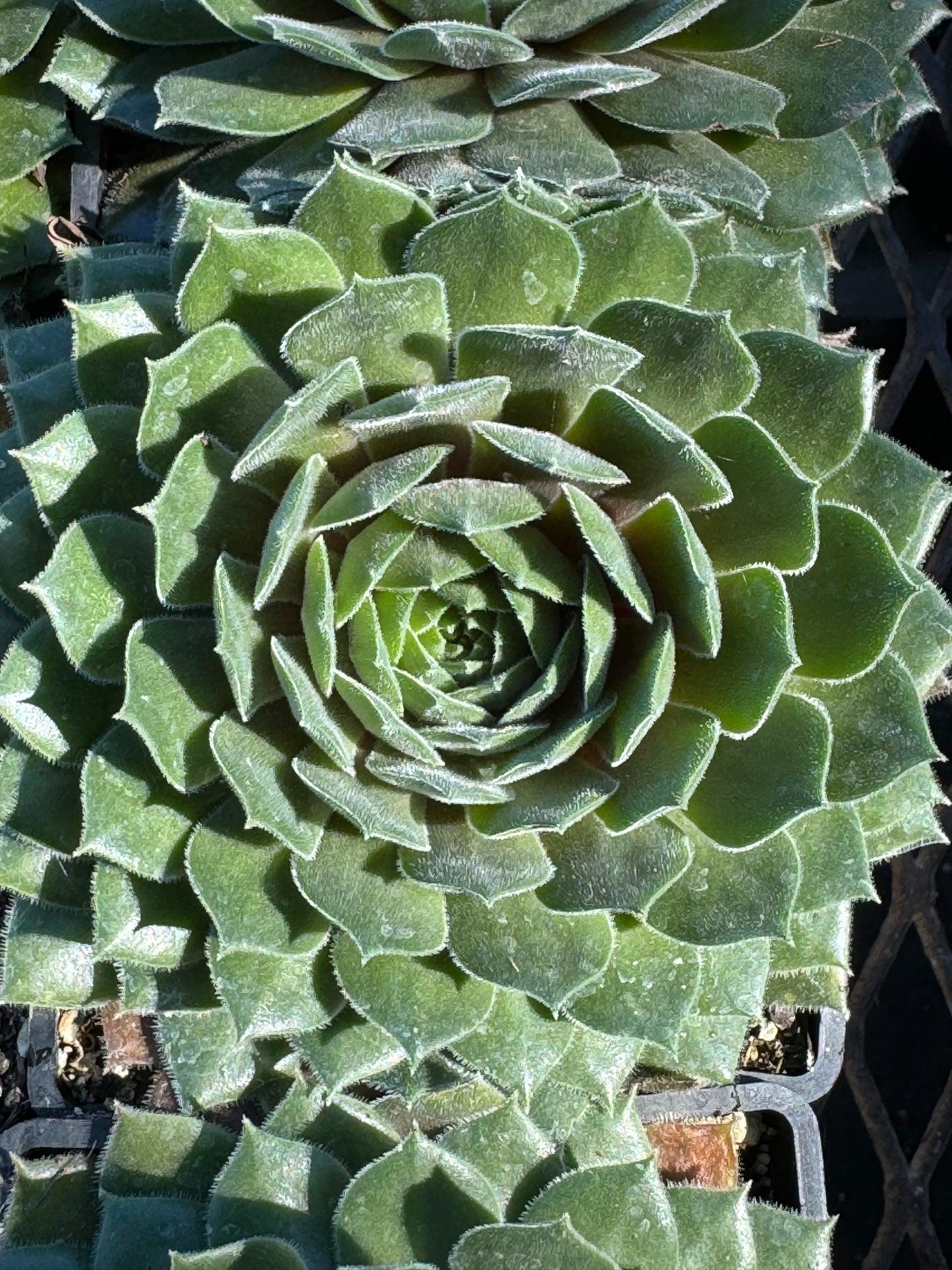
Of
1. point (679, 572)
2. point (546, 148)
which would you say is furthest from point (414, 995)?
point (546, 148)

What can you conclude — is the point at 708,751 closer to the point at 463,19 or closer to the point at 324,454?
the point at 324,454

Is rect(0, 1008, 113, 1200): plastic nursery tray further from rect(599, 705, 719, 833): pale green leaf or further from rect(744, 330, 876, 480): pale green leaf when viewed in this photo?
rect(744, 330, 876, 480): pale green leaf

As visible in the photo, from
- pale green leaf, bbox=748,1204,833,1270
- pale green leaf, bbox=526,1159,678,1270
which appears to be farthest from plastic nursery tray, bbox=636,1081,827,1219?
pale green leaf, bbox=526,1159,678,1270

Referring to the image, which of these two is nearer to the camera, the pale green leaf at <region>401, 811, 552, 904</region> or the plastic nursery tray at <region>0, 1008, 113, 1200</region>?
the pale green leaf at <region>401, 811, 552, 904</region>

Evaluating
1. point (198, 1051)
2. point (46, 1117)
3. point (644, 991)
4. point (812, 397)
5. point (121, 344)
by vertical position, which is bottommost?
point (46, 1117)

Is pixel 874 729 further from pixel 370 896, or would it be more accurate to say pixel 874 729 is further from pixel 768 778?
pixel 370 896
